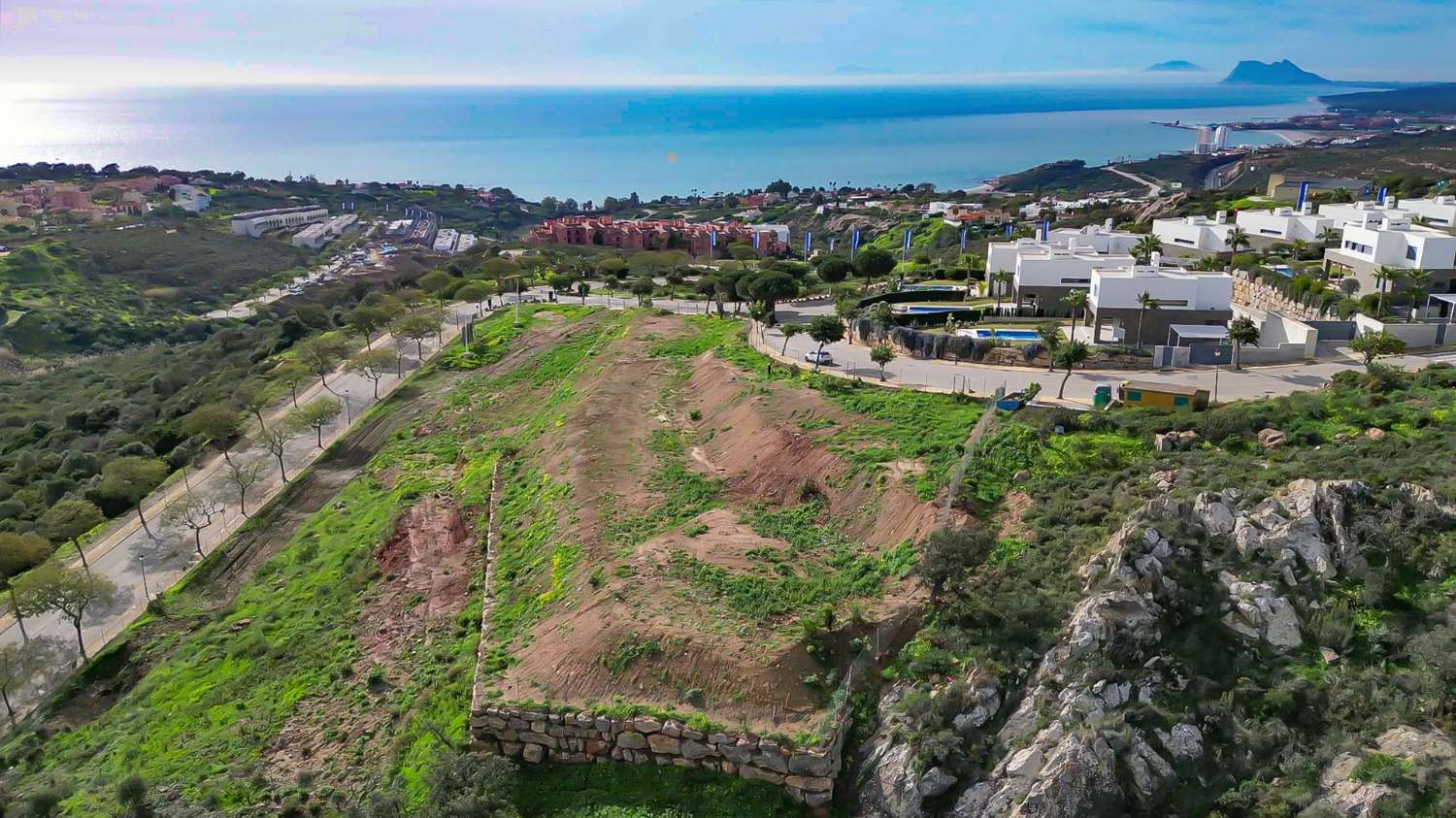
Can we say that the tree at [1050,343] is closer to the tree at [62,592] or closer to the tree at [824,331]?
the tree at [824,331]

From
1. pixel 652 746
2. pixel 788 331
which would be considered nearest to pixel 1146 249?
pixel 788 331

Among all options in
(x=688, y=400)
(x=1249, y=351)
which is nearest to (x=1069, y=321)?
(x=1249, y=351)

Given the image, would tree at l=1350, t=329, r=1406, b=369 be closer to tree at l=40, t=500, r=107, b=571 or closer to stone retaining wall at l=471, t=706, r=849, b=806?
stone retaining wall at l=471, t=706, r=849, b=806

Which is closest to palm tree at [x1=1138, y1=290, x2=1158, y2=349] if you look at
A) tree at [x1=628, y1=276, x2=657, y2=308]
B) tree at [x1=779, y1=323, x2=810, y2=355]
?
tree at [x1=779, y1=323, x2=810, y2=355]

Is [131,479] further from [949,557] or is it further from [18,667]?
[949,557]

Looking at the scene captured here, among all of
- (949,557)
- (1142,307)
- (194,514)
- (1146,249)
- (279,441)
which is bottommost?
(194,514)

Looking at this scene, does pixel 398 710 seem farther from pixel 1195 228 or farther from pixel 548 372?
pixel 1195 228
